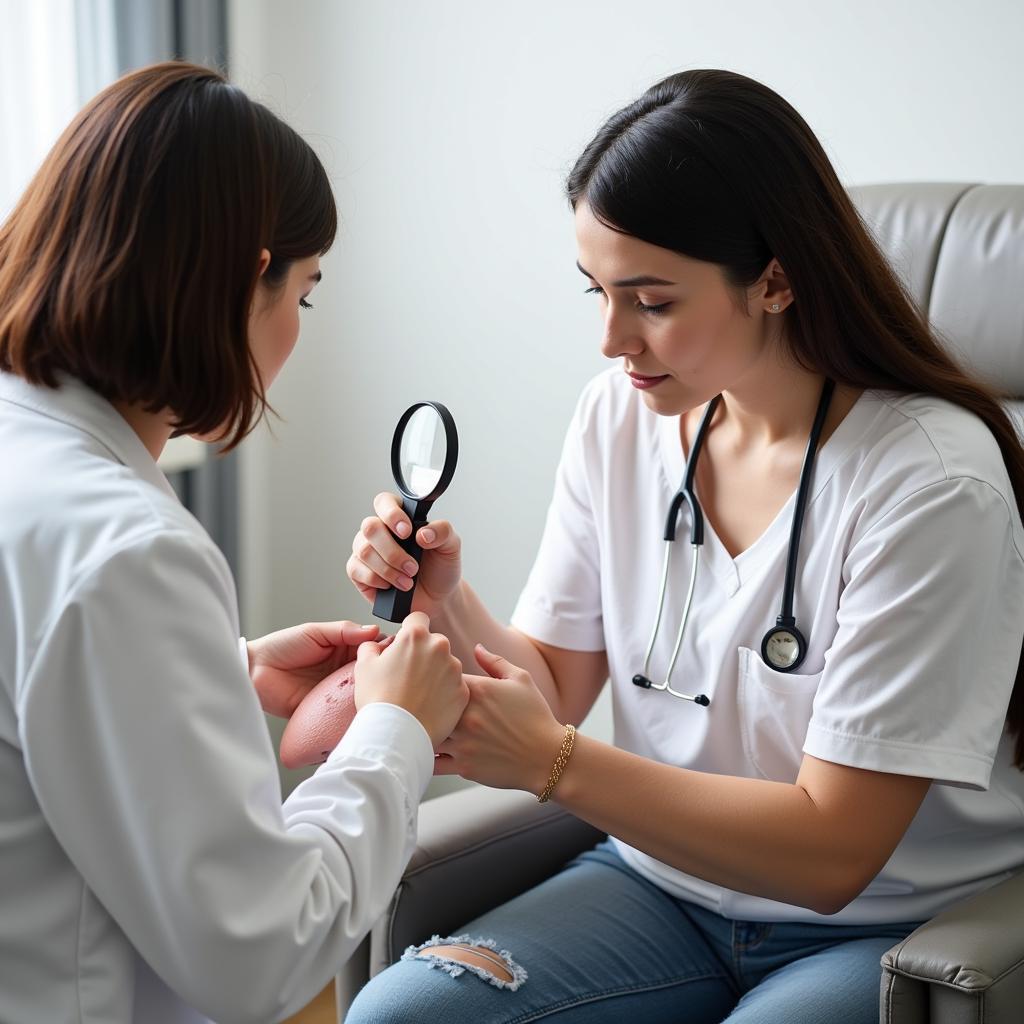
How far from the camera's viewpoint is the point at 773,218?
1288 millimetres

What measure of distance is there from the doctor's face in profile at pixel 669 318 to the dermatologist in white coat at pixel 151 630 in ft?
1.24

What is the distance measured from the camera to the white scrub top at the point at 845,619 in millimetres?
1229

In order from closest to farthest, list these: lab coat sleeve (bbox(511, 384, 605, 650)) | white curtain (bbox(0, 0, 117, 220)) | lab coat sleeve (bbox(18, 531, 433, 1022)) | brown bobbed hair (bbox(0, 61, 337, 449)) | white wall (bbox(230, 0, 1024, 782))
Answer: lab coat sleeve (bbox(18, 531, 433, 1022)), brown bobbed hair (bbox(0, 61, 337, 449)), lab coat sleeve (bbox(511, 384, 605, 650)), white wall (bbox(230, 0, 1024, 782)), white curtain (bbox(0, 0, 117, 220))

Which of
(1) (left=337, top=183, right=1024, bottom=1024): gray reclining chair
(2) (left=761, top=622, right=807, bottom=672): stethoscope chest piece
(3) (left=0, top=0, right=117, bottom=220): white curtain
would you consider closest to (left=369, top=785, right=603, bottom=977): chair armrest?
(1) (left=337, top=183, right=1024, bottom=1024): gray reclining chair

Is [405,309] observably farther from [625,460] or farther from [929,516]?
[929,516]

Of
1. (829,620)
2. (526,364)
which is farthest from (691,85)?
(526,364)

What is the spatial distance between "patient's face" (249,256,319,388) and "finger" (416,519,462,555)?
303mm

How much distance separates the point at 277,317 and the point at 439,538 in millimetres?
393

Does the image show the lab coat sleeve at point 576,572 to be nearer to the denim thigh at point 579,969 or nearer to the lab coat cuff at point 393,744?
the denim thigh at point 579,969

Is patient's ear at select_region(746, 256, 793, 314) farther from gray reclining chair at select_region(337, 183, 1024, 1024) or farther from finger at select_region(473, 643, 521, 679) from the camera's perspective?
finger at select_region(473, 643, 521, 679)

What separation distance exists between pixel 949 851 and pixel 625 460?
60cm

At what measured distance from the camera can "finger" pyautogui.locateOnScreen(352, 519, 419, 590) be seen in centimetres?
133

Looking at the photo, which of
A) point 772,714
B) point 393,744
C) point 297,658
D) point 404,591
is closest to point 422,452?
point 404,591

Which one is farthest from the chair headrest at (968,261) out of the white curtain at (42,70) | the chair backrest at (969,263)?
the white curtain at (42,70)
